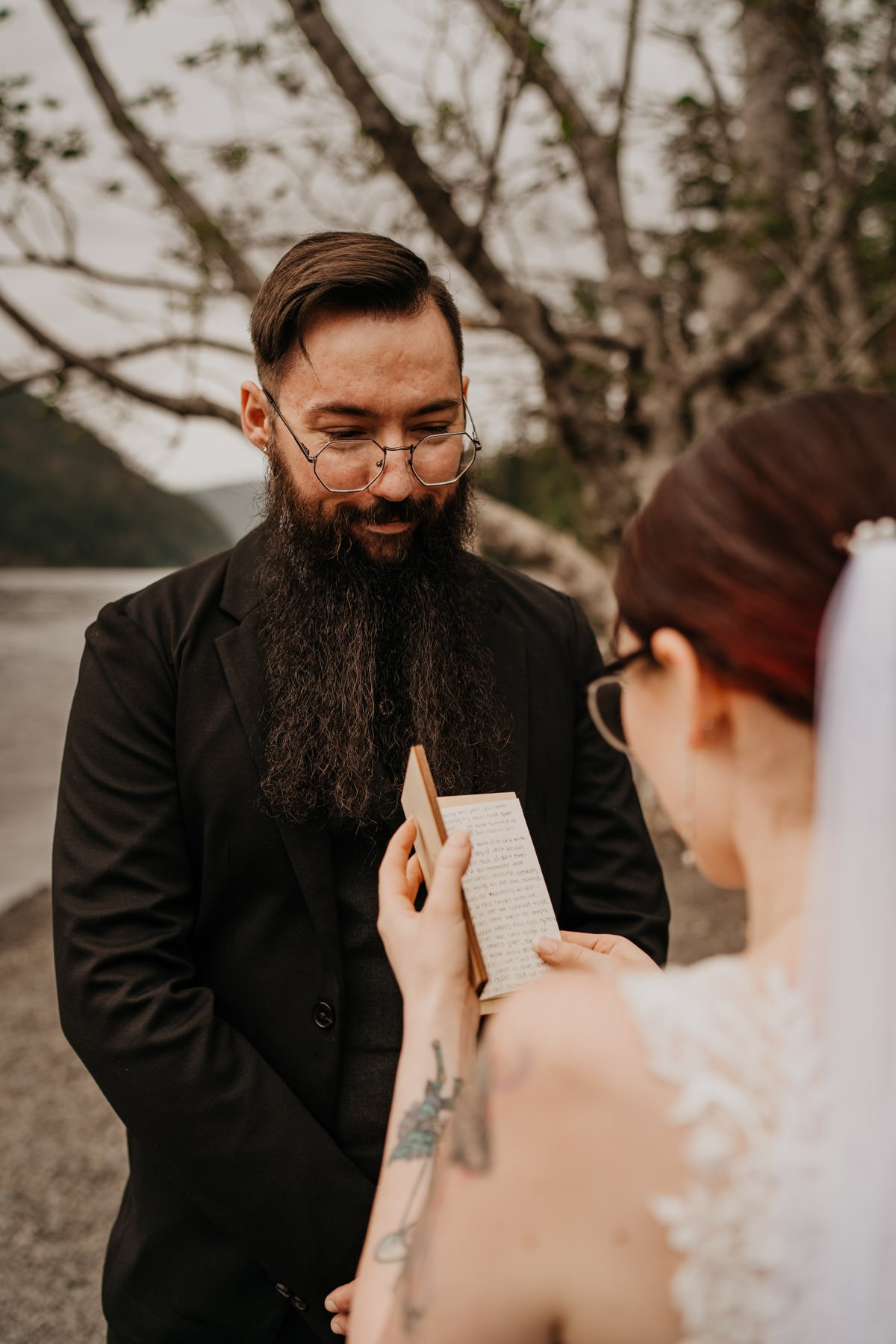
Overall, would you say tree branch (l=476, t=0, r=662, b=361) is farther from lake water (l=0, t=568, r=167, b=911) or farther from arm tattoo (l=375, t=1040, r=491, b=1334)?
arm tattoo (l=375, t=1040, r=491, b=1334)

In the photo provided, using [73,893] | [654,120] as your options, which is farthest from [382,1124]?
[654,120]

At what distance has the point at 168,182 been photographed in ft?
19.9

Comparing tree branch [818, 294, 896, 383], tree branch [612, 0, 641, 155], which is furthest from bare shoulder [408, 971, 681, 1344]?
tree branch [612, 0, 641, 155]

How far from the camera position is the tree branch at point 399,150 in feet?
16.5

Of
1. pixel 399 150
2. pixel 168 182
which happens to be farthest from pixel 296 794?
pixel 168 182

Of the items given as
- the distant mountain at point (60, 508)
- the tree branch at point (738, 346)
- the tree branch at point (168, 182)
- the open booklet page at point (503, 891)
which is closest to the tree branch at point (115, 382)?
the tree branch at point (168, 182)

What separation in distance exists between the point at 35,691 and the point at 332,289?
15.7 meters

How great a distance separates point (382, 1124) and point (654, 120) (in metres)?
7.00

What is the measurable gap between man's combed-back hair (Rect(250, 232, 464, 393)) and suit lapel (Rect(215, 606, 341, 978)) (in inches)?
24.6

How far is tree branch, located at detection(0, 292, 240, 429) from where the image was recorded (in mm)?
5973

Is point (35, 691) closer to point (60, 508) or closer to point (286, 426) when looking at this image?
point (60, 508)

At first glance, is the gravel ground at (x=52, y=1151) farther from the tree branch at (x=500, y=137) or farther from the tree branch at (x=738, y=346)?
the tree branch at (x=500, y=137)

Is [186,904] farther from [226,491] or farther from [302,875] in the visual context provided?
[226,491]

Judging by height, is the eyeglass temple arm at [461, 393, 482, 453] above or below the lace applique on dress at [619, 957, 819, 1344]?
above
